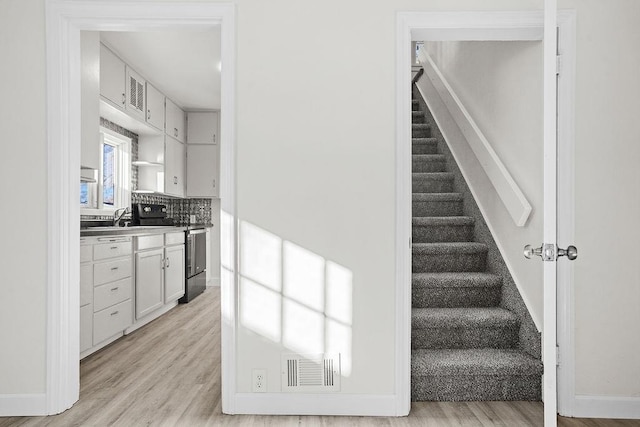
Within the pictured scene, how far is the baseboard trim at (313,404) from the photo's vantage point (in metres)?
2.38

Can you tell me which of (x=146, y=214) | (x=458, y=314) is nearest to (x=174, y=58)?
(x=146, y=214)

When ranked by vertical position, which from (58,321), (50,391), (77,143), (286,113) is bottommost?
(50,391)

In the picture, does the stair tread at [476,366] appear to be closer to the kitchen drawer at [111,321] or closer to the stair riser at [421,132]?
the kitchen drawer at [111,321]

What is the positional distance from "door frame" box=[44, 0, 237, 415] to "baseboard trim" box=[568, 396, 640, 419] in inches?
71.4

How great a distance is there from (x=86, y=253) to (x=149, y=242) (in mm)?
1112

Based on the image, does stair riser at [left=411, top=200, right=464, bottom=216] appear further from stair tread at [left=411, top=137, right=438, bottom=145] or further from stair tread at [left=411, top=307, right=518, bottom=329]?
stair tread at [left=411, top=307, right=518, bottom=329]

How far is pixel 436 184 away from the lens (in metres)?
4.02

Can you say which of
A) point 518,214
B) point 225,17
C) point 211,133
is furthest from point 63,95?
point 211,133

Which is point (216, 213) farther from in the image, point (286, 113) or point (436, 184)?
point (286, 113)

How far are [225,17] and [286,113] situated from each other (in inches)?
23.2

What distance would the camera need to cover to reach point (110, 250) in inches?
139

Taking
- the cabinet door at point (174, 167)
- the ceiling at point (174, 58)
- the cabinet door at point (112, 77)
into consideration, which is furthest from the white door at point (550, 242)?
the cabinet door at point (174, 167)

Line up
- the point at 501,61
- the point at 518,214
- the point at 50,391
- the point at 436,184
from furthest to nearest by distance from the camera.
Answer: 1. the point at 436,184
2. the point at 501,61
3. the point at 518,214
4. the point at 50,391

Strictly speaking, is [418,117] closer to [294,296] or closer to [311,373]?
[294,296]
